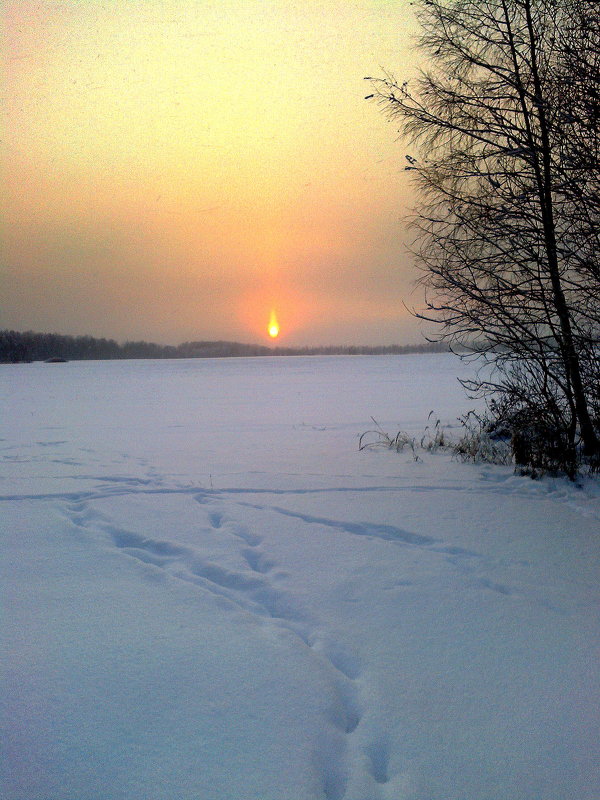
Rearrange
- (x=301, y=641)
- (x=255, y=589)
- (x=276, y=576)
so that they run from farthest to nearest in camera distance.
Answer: (x=276, y=576), (x=255, y=589), (x=301, y=641)

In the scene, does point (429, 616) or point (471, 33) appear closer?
point (429, 616)

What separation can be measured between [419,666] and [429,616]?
0.43 m

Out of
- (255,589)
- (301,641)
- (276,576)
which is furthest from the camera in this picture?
(276,576)

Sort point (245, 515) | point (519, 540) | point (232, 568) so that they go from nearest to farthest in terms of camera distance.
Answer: point (232, 568) < point (519, 540) < point (245, 515)

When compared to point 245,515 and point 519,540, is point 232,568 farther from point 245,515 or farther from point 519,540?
point 519,540

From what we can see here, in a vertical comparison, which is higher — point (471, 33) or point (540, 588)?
point (471, 33)

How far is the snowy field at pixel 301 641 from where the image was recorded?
1544mm

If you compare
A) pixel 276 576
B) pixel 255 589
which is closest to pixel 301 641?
pixel 255 589

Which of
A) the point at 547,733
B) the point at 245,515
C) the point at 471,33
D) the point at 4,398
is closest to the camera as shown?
the point at 547,733

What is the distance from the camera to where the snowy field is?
5.07 ft

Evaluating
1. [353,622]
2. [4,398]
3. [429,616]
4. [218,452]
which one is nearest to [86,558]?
[353,622]

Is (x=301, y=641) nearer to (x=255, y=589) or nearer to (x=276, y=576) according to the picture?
(x=255, y=589)

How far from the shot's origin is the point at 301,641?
2.22 meters

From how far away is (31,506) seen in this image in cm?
434
